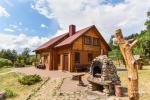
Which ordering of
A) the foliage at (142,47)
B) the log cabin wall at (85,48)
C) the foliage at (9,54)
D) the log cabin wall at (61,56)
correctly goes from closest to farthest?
the foliage at (142,47) → the log cabin wall at (61,56) → the log cabin wall at (85,48) → the foliage at (9,54)

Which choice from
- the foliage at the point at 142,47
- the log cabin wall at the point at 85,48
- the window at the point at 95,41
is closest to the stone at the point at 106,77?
the log cabin wall at the point at 85,48

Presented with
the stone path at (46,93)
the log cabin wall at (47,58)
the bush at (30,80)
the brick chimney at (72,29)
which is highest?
the brick chimney at (72,29)

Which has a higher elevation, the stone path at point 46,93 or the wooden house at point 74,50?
the wooden house at point 74,50

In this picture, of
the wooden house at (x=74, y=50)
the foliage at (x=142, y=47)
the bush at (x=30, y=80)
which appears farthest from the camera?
the wooden house at (x=74, y=50)

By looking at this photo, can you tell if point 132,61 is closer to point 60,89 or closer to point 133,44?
point 133,44

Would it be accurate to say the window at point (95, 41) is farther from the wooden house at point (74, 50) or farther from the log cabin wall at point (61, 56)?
the log cabin wall at point (61, 56)

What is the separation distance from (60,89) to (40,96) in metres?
1.91

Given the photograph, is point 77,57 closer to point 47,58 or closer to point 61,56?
point 61,56

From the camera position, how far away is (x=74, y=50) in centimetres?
2748

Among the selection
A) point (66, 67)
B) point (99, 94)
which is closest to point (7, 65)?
point (66, 67)

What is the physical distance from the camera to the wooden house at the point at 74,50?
1077 inches

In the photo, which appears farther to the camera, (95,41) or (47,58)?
(47,58)

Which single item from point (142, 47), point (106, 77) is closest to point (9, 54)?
point (142, 47)

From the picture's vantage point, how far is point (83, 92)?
1516 cm
